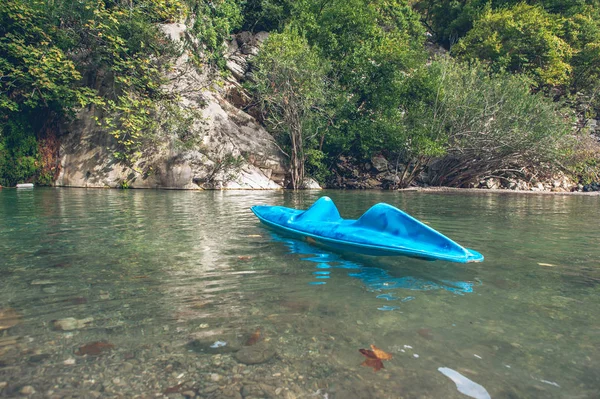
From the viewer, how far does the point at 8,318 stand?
2033 mm

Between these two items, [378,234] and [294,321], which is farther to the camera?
[378,234]

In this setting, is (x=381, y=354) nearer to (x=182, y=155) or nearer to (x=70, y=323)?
(x=70, y=323)

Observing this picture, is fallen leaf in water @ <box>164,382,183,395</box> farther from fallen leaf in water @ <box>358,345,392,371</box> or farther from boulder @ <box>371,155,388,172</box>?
boulder @ <box>371,155,388,172</box>

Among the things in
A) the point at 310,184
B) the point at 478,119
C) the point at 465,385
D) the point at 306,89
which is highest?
the point at 306,89

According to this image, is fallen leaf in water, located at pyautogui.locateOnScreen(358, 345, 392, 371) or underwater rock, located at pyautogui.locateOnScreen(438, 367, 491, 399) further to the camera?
fallen leaf in water, located at pyautogui.locateOnScreen(358, 345, 392, 371)

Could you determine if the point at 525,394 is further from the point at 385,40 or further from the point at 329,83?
the point at 385,40

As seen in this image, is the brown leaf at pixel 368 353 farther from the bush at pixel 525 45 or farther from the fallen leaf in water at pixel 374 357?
the bush at pixel 525 45

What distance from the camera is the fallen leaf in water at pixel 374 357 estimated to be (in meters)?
1.60

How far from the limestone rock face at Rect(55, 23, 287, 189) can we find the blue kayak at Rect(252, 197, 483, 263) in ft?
41.8

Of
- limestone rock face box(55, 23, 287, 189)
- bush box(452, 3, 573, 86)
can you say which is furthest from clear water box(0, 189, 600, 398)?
bush box(452, 3, 573, 86)

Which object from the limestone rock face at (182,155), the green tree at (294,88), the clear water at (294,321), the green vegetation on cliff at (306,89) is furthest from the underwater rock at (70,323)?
the green tree at (294,88)

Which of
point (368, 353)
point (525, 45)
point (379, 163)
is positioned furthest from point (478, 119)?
point (368, 353)

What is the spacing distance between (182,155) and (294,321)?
52.0ft

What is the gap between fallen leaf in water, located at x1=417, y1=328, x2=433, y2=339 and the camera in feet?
6.15
